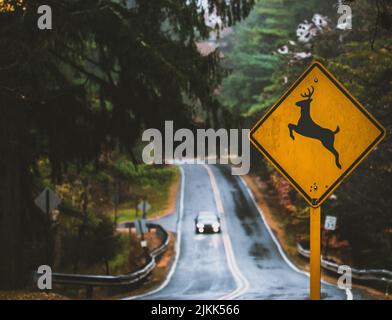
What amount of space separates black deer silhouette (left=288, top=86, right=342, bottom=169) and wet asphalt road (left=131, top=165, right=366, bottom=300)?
14.1 m

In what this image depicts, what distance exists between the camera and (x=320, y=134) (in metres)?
4.91

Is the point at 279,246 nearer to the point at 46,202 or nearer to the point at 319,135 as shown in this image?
the point at 46,202

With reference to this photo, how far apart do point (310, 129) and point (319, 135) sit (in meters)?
0.09

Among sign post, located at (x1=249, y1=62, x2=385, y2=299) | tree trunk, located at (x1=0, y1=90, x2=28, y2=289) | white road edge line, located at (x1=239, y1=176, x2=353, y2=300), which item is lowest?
white road edge line, located at (x1=239, y1=176, x2=353, y2=300)

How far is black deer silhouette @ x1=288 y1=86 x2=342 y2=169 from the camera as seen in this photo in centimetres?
488

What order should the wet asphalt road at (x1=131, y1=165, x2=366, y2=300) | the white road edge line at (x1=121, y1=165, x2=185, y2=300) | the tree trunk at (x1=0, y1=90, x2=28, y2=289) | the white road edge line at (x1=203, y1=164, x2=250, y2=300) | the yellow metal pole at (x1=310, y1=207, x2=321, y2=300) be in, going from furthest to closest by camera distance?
the white road edge line at (x1=121, y1=165, x2=185, y2=300) → the wet asphalt road at (x1=131, y1=165, x2=366, y2=300) → the white road edge line at (x1=203, y1=164, x2=250, y2=300) → the tree trunk at (x1=0, y1=90, x2=28, y2=289) → the yellow metal pole at (x1=310, y1=207, x2=321, y2=300)

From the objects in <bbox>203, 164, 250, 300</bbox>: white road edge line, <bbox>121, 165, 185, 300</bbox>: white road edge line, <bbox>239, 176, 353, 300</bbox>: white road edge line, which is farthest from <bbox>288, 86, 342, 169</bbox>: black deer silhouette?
<bbox>121, 165, 185, 300</bbox>: white road edge line

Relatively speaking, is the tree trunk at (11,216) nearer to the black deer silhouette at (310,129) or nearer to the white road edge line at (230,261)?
the white road edge line at (230,261)

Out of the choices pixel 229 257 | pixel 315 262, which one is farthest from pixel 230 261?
pixel 315 262

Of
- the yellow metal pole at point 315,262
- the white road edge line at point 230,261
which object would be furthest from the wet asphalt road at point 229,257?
the yellow metal pole at point 315,262

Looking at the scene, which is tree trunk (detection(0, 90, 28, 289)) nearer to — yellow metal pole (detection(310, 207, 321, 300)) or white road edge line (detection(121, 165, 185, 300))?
white road edge line (detection(121, 165, 185, 300))

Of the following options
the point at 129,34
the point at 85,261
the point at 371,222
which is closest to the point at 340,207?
the point at 371,222

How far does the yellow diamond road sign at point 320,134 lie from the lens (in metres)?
4.91
